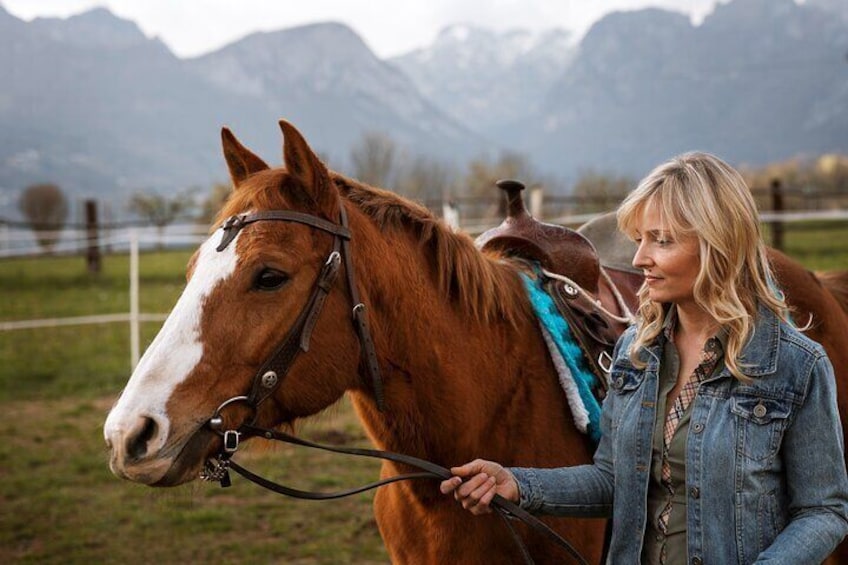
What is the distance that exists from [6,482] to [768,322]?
18.9 feet

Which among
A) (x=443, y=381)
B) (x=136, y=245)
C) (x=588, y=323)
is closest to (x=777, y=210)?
(x=136, y=245)

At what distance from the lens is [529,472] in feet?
5.71

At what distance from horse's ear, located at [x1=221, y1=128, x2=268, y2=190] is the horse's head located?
0.32ft

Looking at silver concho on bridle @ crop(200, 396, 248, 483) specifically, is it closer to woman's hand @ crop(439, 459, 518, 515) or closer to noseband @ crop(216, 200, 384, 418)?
noseband @ crop(216, 200, 384, 418)

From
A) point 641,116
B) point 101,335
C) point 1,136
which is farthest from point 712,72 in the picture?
point 101,335

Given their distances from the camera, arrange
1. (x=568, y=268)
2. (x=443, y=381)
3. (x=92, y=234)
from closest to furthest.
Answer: (x=443, y=381) < (x=568, y=268) < (x=92, y=234)

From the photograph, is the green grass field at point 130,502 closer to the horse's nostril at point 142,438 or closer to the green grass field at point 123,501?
the green grass field at point 123,501

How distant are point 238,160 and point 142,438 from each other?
0.80 m

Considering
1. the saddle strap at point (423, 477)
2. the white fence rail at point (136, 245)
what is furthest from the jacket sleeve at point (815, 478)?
the white fence rail at point (136, 245)

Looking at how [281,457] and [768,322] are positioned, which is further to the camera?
[281,457]

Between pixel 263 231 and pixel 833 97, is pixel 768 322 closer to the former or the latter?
pixel 263 231

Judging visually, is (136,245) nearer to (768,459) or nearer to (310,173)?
(310,173)

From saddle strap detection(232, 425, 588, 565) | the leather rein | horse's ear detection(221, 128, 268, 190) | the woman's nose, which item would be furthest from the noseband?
the woman's nose

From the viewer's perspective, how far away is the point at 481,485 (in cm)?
169
